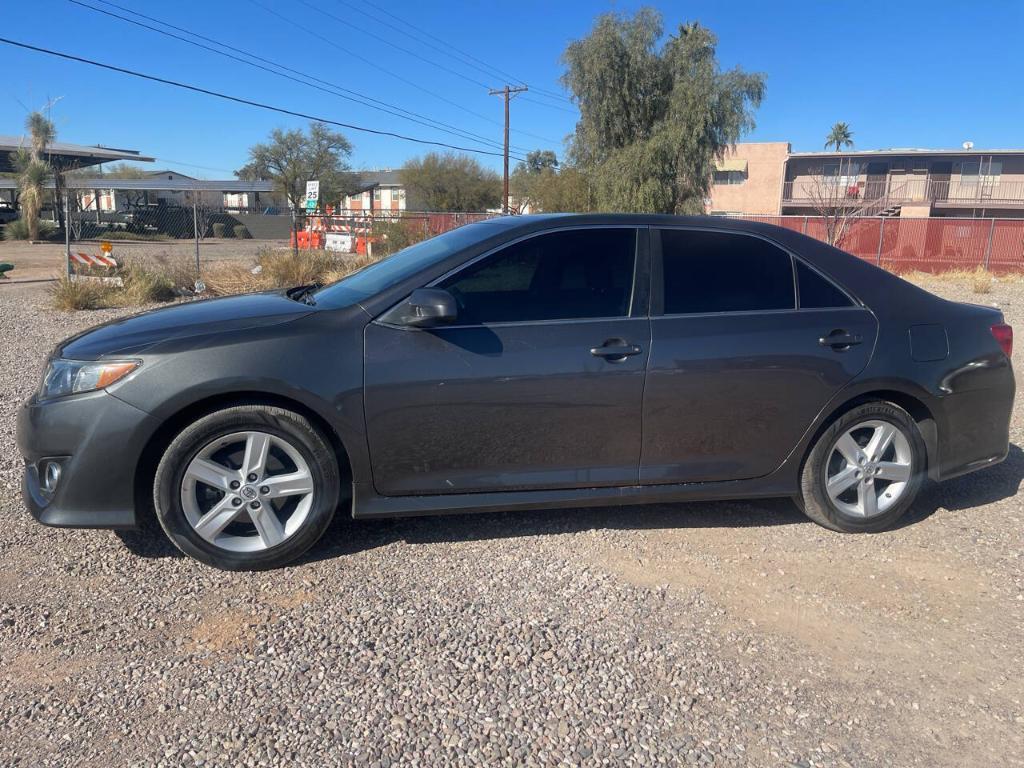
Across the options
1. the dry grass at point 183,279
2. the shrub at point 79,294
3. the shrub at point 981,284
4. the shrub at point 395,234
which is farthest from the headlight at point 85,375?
the shrub at point 395,234

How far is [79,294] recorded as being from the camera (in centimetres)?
1339

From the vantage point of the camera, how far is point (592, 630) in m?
3.34

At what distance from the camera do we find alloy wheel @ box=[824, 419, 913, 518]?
170 inches

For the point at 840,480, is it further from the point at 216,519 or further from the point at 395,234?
the point at 395,234

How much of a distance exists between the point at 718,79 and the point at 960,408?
94.5 feet

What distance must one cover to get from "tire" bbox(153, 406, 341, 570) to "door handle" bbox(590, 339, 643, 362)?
1.34m

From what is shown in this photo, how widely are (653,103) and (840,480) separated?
2907 centimetres

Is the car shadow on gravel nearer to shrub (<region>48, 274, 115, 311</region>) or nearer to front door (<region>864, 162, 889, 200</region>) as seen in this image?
shrub (<region>48, 274, 115, 311</region>)

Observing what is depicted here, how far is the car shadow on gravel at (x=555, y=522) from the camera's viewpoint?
4.10 m

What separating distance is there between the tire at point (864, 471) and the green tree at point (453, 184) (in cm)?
5619

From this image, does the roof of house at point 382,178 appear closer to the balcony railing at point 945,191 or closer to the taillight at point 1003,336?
the balcony railing at point 945,191

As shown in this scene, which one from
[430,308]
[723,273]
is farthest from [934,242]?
[430,308]

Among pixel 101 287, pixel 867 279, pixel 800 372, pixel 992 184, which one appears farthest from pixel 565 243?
pixel 992 184

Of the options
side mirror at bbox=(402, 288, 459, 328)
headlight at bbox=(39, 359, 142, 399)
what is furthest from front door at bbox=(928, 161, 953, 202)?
headlight at bbox=(39, 359, 142, 399)
